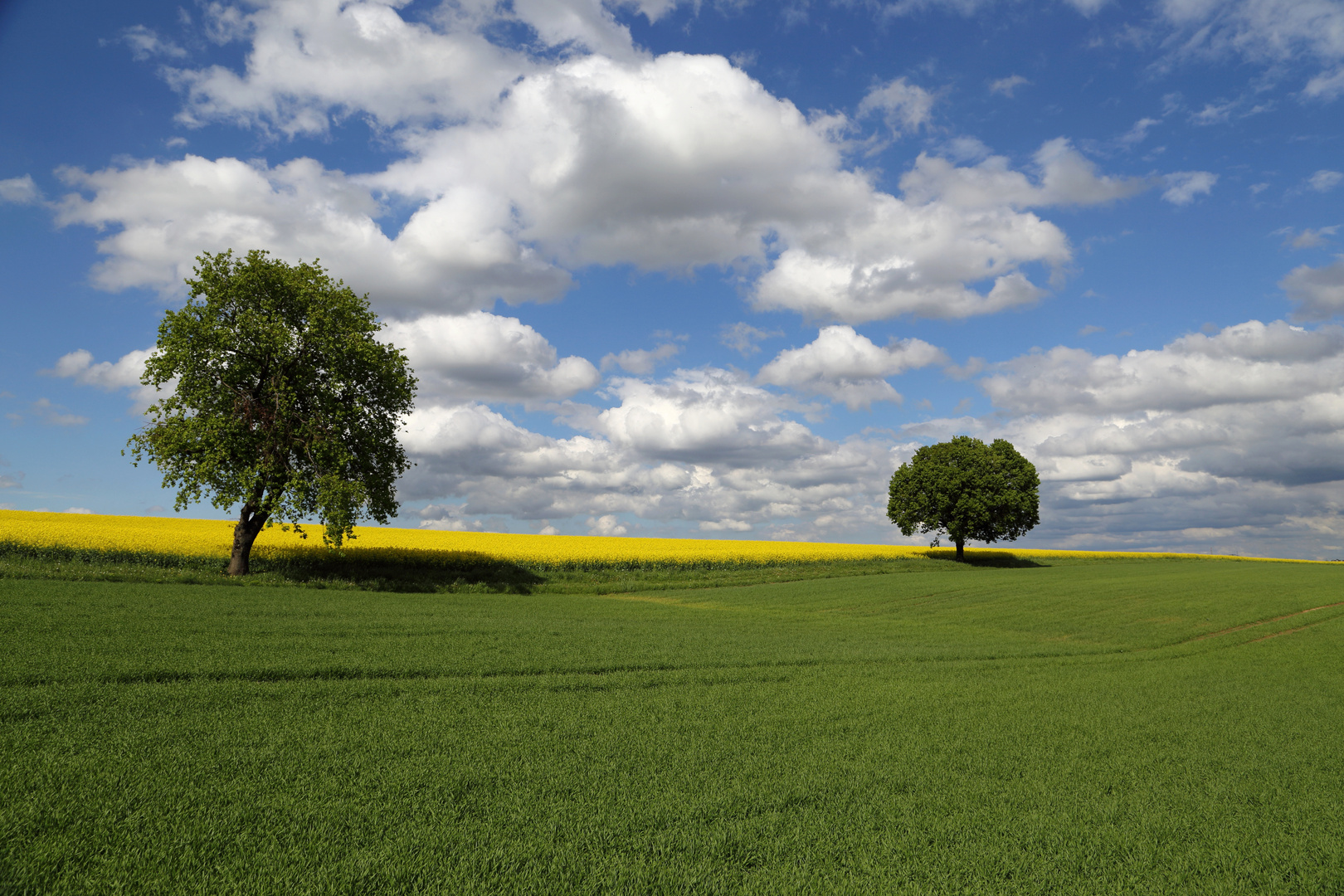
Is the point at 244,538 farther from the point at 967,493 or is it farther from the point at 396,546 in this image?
the point at 967,493

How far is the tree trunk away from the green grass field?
11004 millimetres

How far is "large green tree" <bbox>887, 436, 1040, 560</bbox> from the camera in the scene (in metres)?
57.1

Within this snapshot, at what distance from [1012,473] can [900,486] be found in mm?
9371

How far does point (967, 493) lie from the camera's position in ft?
188

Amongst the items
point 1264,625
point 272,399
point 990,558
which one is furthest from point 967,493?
point 272,399

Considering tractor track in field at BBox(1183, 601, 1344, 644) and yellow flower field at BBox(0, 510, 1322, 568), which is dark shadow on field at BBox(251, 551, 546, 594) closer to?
yellow flower field at BBox(0, 510, 1322, 568)

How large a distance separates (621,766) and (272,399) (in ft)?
86.3

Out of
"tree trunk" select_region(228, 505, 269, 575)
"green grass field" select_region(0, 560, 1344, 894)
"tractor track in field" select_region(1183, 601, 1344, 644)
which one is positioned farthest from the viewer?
"tree trunk" select_region(228, 505, 269, 575)

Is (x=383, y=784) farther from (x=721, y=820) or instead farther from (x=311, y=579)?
(x=311, y=579)

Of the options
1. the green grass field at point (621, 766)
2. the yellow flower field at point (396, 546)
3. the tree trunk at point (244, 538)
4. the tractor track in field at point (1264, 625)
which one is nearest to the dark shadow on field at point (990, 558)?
the yellow flower field at point (396, 546)

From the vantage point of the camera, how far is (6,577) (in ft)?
67.2

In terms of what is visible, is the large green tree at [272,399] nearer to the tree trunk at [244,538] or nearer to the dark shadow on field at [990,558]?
the tree trunk at [244,538]

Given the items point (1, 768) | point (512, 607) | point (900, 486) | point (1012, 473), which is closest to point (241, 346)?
point (512, 607)

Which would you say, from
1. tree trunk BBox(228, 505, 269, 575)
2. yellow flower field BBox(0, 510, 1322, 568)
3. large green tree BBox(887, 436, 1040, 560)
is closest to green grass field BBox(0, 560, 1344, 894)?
tree trunk BBox(228, 505, 269, 575)
